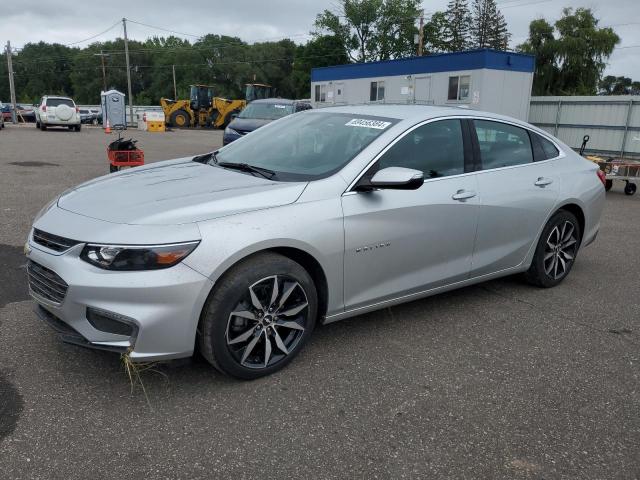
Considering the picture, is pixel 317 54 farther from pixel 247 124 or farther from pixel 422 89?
pixel 247 124

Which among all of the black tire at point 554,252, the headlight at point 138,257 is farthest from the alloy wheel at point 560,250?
the headlight at point 138,257

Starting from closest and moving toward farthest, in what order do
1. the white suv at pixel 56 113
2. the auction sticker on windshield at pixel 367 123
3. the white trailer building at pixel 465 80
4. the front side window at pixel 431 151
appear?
the front side window at pixel 431 151 < the auction sticker on windshield at pixel 367 123 < the white trailer building at pixel 465 80 < the white suv at pixel 56 113

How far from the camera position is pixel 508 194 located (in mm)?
4387

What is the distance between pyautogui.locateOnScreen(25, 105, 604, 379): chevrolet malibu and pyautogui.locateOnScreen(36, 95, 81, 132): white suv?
26563 mm

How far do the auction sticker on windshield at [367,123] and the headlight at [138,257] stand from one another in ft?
5.70

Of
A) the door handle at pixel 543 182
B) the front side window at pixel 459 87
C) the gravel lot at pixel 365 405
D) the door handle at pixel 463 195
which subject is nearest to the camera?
the gravel lot at pixel 365 405

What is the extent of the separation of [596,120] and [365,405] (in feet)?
67.0

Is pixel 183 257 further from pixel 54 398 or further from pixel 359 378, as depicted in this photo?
pixel 359 378

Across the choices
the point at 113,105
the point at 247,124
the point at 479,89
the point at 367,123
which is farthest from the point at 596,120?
the point at 113,105

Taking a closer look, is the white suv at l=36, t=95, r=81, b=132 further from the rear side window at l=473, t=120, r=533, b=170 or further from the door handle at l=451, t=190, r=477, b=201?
the door handle at l=451, t=190, r=477, b=201

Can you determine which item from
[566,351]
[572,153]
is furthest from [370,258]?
[572,153]

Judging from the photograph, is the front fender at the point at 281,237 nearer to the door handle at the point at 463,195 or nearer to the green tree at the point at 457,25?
the door handle at the point at 463,195

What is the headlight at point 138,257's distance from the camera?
2.82 meters

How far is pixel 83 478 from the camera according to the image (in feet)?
7.91
